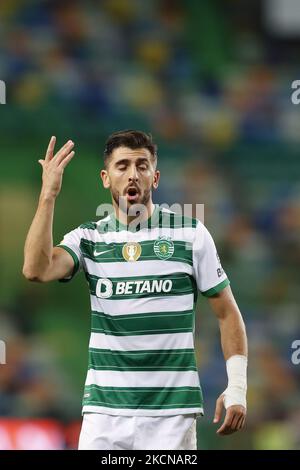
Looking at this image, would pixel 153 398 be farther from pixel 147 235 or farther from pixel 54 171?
pixel 54 171

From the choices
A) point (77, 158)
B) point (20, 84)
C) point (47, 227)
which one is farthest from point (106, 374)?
point (20, 84)

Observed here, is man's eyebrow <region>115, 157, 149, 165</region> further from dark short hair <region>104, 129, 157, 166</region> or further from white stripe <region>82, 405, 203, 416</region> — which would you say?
white stripe <region>82, 405, 203, 416</region>

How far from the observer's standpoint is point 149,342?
3.38 metres

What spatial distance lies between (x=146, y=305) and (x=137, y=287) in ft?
0.26

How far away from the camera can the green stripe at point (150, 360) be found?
3371mm

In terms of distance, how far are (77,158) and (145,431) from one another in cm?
450

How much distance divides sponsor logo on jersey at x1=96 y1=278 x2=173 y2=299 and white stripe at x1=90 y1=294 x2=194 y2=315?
26 mm

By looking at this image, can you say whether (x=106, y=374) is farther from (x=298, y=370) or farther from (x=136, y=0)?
(x=136, y=0)

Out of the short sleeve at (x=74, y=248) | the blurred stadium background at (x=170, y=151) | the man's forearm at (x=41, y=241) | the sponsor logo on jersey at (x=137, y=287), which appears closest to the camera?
the man's forearm at (x=41, y=241)

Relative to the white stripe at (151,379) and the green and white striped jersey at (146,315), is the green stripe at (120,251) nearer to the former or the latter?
the green and white striped jersey at (146,315)

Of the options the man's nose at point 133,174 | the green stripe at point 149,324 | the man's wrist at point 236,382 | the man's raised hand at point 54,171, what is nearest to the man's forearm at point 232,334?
the man's wrist at point 236,382

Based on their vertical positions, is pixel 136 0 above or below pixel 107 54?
above

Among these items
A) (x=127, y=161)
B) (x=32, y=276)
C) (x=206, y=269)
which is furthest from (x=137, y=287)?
(x=127, y=161)

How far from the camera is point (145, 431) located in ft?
11.1
